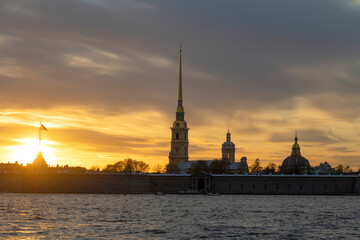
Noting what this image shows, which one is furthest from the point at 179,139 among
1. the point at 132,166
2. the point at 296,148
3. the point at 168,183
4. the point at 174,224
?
the point at 174,224

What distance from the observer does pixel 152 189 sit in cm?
14050

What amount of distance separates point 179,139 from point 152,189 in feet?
172

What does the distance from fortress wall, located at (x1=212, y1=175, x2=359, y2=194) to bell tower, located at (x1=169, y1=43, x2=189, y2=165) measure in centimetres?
5260

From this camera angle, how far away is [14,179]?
132875 mm

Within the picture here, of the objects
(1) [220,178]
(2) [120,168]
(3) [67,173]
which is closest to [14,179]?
(3) [67,173]

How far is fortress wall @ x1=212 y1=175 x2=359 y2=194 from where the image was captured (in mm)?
133500

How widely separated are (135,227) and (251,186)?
8726 cm

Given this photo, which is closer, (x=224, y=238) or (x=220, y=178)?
(x=224, y=238)

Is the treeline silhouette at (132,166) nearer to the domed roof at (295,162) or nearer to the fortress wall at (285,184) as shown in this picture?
the domed roof at (295,162)

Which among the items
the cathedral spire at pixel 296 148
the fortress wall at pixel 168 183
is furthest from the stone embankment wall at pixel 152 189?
the cathedral spire at pixel 296 148

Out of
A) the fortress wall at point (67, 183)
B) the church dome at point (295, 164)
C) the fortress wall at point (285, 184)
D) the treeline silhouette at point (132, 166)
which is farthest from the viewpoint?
the treeline silhouette at point (132, 166)

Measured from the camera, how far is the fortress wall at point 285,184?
133500mm

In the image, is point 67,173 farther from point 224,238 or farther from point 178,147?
point 224,238

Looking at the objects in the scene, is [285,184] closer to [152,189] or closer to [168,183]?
[168,183]
